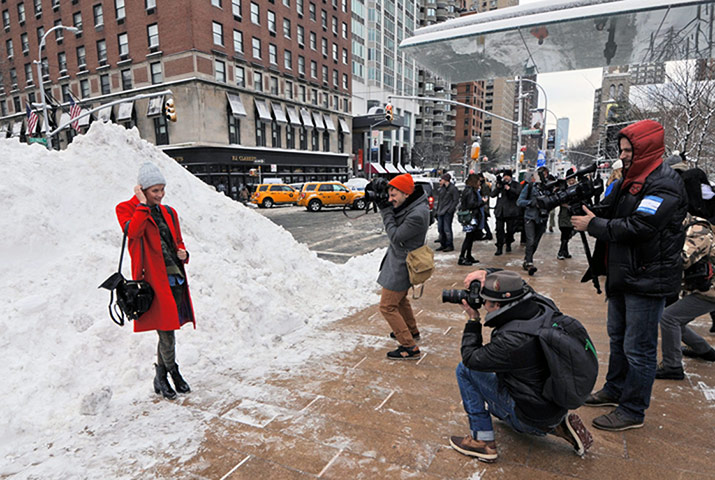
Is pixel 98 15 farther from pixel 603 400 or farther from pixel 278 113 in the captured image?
pixel 603 400

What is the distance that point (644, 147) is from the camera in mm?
2721

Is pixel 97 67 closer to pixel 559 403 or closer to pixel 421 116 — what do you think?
pixel 559 403

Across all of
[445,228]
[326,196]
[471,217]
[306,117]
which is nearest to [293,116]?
[306,117]

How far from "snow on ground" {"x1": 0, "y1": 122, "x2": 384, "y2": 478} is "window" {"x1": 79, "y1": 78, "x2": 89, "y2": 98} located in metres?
43.2

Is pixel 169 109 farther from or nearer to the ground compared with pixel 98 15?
nearer to the ground

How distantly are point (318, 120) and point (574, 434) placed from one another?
1882 inches

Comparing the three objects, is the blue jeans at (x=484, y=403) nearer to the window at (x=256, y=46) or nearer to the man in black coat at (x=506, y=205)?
the man in black coat at (x=506, y=205)

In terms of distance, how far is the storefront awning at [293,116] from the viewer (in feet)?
142

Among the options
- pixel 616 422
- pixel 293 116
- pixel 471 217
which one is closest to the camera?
pixel 616 422

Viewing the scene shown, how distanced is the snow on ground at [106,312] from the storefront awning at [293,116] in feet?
124

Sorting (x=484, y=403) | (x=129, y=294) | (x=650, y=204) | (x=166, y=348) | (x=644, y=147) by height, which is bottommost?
(x=484, y=403)

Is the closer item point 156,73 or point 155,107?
point 155,107

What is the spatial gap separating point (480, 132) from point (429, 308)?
11850cm

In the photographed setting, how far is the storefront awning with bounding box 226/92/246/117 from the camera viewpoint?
36438mm
